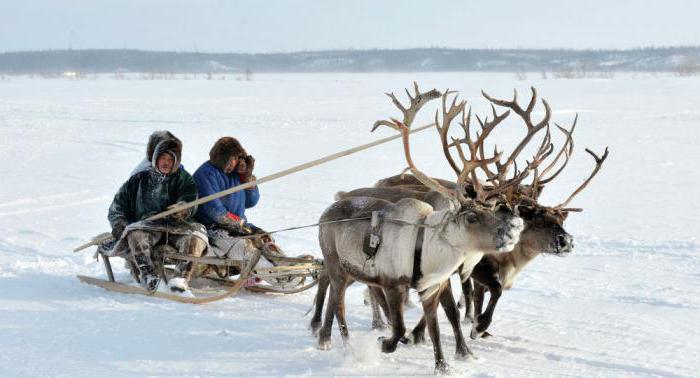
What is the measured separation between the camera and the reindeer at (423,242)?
254 inches

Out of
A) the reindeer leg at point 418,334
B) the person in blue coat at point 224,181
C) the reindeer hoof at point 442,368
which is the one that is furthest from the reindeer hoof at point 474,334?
the person in blue coat at point 224,181

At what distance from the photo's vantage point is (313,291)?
947 cm

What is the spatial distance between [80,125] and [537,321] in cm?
2229

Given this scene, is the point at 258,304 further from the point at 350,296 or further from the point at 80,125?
the point at 80,125

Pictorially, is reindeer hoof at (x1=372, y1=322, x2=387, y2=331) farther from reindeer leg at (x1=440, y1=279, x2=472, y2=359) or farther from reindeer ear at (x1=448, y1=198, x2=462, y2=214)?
reindeer ear at (x1=448, y1=198, x2=462, y2=214)

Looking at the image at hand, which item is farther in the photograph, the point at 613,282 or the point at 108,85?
the point at 108,85

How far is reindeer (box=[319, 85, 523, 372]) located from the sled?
127 centimetres

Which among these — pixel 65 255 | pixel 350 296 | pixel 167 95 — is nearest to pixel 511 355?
pixel 350 296

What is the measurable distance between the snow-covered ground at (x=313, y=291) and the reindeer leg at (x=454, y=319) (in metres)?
0.09

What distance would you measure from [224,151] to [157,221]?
892 mm

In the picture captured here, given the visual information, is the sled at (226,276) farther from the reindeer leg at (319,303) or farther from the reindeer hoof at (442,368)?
the reindeer hoof at (442,368)

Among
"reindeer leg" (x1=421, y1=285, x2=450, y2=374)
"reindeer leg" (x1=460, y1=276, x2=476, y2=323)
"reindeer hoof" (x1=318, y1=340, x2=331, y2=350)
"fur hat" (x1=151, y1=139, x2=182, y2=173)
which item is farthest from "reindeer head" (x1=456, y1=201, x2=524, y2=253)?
"fur hat" (x1=151, y1=139, x2=182, y2=173)

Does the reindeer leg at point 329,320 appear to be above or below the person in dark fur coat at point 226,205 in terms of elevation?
below

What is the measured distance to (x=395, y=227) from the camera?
6.81m
